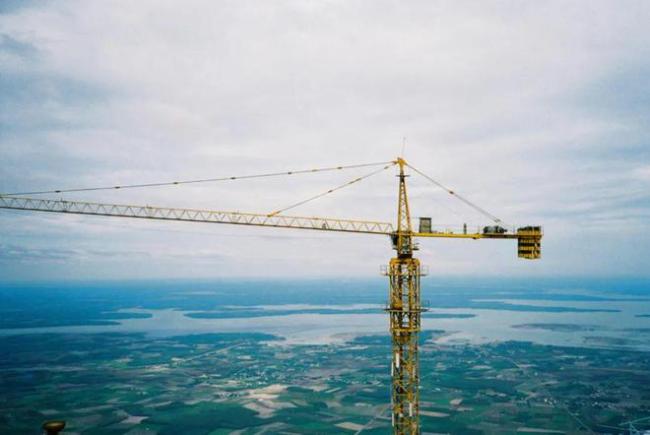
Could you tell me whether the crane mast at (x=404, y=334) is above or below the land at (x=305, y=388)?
above

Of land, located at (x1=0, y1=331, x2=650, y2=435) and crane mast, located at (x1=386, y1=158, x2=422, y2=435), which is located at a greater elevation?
crane mast, located at (x1=386, y1=158, x2=422, y2=435)

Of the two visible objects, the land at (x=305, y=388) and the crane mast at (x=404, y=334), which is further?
the land at (x=305, y=388)

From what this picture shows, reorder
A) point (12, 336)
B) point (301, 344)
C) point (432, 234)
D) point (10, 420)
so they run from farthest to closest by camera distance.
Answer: point (12, 336) < point (301, 344) < point (10, 420) < point (432, 234)

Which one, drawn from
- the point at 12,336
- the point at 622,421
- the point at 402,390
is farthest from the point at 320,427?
the point at 12,336

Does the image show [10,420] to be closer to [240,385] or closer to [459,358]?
[240,385]

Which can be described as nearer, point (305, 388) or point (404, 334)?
point (404, 334)

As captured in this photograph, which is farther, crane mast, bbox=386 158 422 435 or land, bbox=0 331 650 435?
land, bbox=0 331 650 435

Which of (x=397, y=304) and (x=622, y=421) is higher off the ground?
(x=397, y=304)

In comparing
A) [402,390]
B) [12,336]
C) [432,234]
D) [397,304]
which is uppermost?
[432,234]

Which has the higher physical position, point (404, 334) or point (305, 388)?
point (404, 334)

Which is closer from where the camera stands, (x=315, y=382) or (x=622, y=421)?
(x=622, y=421)

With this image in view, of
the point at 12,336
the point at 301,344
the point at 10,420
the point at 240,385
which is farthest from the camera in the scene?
the point at 12,336
